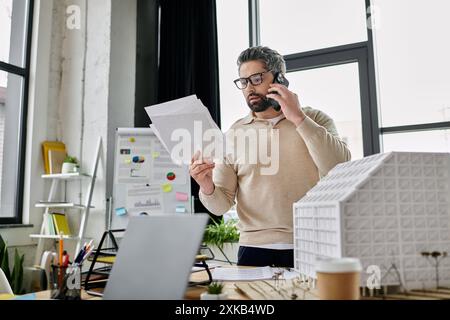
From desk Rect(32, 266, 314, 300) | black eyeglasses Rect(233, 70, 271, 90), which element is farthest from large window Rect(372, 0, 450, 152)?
desk Rect(32, 266, 314, 300)

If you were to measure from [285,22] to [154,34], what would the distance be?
52.2 inches

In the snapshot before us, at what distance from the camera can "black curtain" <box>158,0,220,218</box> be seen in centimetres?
385

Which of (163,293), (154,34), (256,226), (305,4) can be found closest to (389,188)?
(163,293)

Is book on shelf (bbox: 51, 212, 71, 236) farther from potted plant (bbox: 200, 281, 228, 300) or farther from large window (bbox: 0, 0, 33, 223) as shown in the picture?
potted plant (bbox: 200, 281, 228, 300)

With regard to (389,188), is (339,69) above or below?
above

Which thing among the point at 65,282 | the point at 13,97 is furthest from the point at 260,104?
the point at 13,97

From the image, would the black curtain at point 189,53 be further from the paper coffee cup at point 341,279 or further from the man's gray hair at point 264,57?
the paper coffee cup at point 341,279

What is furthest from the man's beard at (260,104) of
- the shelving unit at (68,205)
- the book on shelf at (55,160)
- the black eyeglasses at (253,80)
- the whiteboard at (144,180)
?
the book on shelf at (55,160)

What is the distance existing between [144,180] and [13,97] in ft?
4.59

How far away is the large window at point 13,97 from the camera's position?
3.50 meters

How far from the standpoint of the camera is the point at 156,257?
2.39 feet

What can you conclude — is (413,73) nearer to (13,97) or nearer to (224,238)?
(224,238)
